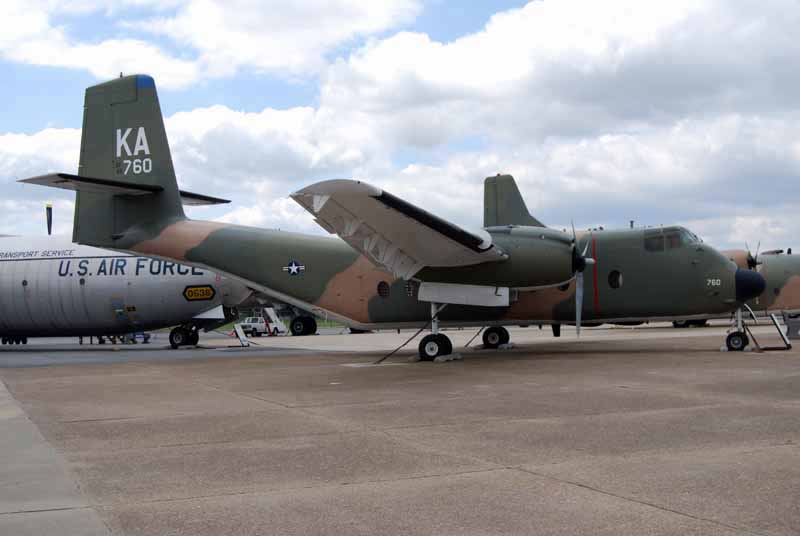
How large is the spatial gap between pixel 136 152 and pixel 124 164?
481 millimetres

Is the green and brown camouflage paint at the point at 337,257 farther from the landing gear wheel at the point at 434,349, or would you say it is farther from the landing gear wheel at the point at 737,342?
the landing gear wheel at the point at 434,349

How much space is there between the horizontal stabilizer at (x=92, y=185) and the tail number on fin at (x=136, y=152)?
28.4 inches

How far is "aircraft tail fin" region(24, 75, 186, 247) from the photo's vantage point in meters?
21.0

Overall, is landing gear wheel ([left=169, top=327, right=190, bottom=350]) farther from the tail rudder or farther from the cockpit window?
the cockpit window

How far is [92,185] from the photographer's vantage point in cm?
1967

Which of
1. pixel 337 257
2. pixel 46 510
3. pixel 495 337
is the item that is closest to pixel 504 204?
pixel 495 337

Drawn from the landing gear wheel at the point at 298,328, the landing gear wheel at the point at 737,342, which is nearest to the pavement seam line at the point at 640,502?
the landing gear wheel at the point at 737,342

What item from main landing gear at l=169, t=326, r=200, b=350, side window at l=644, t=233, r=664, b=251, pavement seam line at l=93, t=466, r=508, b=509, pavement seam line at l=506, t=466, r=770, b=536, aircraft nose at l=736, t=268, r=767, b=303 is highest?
side window at l=644, t=233, r=664, b=251

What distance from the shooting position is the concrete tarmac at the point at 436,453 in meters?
4.70

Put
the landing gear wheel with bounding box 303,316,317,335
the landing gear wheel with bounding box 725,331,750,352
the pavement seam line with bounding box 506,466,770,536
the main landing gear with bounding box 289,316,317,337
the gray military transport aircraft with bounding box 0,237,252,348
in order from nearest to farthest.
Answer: the pavement seam line with bounding box 506,466,770,536 < the landing gear wheel with bounding box 725,331,750,352 < the gray military transport aircraft with bounding box 0,237,252,348 < the main landing gear with bounding box 289,316,317,337 < the landing gear wheel with bounding box 303,316,317,335

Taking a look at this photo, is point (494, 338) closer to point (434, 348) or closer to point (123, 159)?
point (434, 348)

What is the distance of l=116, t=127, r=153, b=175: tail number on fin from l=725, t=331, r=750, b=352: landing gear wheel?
15756 mm

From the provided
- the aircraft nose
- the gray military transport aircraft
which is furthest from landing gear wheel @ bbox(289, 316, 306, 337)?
the aircraft nose

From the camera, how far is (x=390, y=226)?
50.4ft
